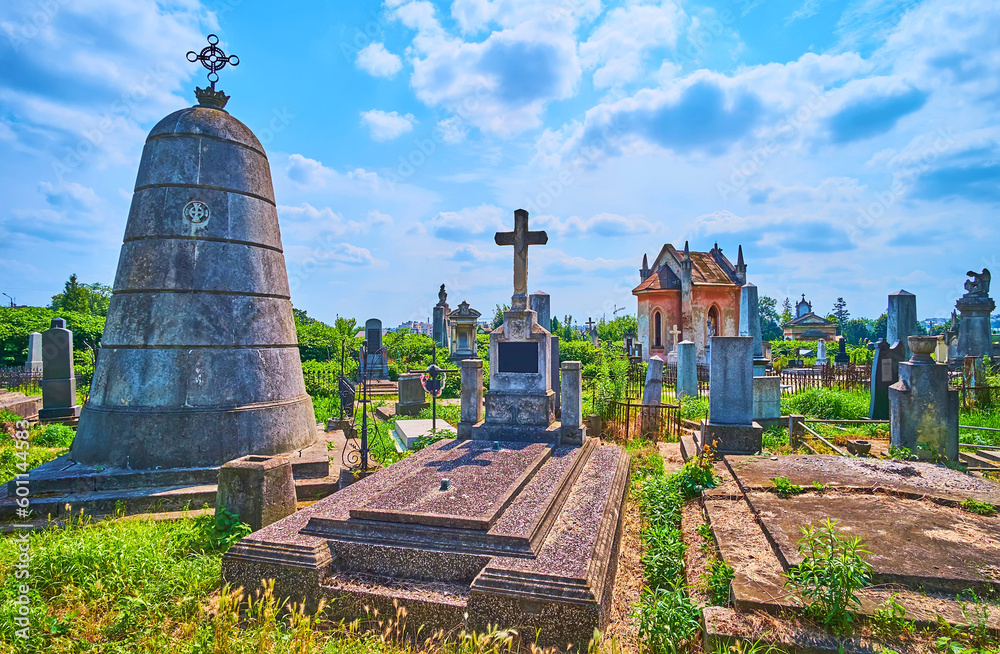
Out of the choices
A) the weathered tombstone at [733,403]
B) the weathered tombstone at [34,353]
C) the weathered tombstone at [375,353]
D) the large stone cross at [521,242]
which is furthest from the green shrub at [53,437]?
the weathered tombstone at [34,353]

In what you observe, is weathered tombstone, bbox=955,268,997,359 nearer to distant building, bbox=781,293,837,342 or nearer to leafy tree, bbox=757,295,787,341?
distant building, bbox=781,293,837,342

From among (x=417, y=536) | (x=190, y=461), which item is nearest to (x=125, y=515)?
(x=190, y=461)

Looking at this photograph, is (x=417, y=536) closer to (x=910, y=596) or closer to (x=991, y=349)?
(x=910, y=596)

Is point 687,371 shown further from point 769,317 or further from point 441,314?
point 769,317

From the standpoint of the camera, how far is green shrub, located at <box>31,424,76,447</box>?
828 cm

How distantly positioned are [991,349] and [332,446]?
22619mm

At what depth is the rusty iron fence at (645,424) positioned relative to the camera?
32.6 ft

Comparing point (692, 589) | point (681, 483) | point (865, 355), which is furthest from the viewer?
point (865, 355)

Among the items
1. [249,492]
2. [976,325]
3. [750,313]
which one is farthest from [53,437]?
[976,325]

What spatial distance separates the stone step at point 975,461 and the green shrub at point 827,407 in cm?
346

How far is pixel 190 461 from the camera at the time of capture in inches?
235

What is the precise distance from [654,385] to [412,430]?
233 inches

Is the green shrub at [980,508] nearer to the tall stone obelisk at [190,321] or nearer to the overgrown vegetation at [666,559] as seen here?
the overgrown vegetation at [666,559]

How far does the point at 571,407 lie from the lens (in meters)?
7.61
